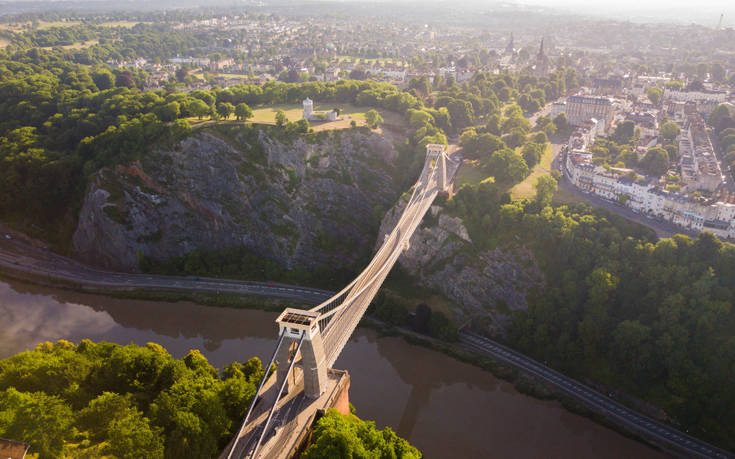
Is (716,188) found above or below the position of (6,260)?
above

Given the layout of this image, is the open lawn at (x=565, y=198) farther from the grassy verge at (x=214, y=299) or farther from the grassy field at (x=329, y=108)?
the grassy verge at (x=214, y=299)

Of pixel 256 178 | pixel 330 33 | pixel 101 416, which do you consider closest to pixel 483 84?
pixel 256 178

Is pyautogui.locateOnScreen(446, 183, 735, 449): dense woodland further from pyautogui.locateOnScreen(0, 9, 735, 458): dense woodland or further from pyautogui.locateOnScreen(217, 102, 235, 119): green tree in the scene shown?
pyautogui.locateOnScreen(217, 102, 235, 119): green tree

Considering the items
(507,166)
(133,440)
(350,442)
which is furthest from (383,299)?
(133,440)

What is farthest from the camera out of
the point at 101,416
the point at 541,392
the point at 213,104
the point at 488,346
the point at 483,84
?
the point at 483,84

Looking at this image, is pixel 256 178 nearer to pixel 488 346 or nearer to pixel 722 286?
pixel 488 346

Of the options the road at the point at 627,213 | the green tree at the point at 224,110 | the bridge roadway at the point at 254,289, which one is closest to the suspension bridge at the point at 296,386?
the bridge roadway at the point at 254,289
